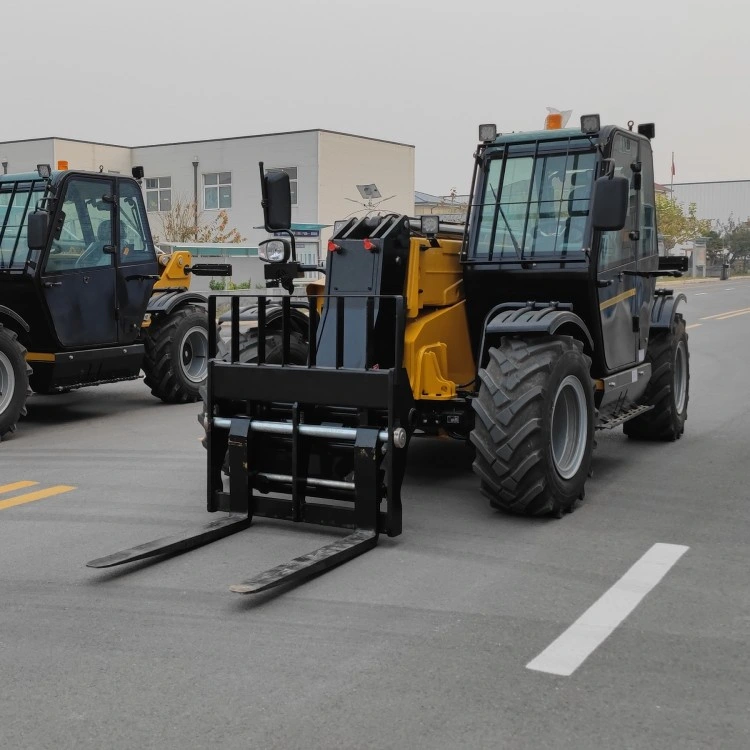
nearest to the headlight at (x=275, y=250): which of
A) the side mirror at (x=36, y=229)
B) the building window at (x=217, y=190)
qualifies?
the side mirror at (x=36, y=229)

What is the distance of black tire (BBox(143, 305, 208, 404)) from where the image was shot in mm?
12023

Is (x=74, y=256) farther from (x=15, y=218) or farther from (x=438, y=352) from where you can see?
(x=438, y=352)

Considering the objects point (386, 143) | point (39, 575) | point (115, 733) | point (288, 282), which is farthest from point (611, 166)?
point (386, 143)

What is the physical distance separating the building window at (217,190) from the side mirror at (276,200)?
49326 millimetres

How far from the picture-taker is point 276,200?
279 inches

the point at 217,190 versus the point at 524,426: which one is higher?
the point at 217,190

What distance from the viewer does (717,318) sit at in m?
27.9

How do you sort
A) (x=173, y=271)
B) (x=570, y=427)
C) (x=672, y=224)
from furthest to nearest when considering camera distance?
(x=672, y=224) < (x=173, y=271) < (x=570, y=427)

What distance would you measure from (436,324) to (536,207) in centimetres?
119

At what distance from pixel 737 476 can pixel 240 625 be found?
4.86 m

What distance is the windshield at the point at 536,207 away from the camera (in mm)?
7559

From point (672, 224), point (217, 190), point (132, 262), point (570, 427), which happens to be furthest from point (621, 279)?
point (672, 224)

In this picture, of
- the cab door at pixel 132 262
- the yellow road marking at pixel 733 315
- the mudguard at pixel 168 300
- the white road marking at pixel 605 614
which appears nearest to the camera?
the white road marking at pixel 605 614

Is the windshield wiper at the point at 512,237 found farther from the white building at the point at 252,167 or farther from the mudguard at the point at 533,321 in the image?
the white building at the point at 252,167
